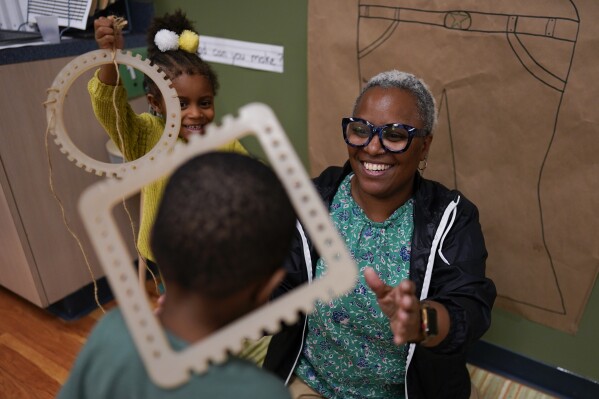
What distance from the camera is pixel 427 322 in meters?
0.76

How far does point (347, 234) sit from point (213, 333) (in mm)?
601

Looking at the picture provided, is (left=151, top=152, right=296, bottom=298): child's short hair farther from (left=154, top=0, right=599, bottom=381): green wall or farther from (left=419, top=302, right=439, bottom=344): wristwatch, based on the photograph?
(left=154, top=0, right=599, bottom=381): green wall

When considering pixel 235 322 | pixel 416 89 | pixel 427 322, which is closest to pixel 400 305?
pixel 427 322

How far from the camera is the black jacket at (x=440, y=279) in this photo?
0.94 metres

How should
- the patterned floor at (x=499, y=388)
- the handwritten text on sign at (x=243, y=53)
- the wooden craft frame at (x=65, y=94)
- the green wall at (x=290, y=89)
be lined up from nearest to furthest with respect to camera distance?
the wooden craft frame at (x=65, y=94) → the green wall at (x=290, y=89) → the patterned floor at (x=499, y=388) → the handwritten text on sign at (x=243, y=53)

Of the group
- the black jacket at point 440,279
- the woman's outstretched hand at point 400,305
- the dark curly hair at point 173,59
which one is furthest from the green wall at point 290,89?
the woman's outstretched hand at point 400,305

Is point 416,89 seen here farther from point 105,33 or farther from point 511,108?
point 105,33

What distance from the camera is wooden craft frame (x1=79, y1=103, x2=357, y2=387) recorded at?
1.66 ft

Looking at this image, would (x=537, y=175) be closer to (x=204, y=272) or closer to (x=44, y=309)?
(x=204, y=272)

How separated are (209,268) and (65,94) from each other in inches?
27.0

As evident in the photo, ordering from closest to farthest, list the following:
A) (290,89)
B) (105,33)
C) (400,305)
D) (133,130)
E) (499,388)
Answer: (400,305) → (105,33) → (133,130) → (499,388) → (290,89)

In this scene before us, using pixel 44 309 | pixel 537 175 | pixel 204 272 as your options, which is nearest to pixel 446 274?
pixel 537 175

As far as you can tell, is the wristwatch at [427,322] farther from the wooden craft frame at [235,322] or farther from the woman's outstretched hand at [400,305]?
the wooden craft frame at [235,322]

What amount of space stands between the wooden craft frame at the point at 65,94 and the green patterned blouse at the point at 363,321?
1.45 feet
